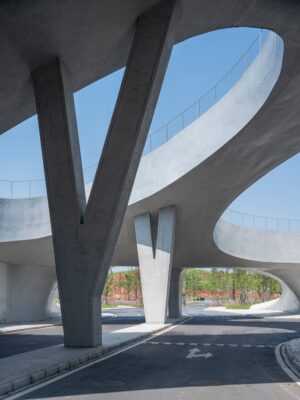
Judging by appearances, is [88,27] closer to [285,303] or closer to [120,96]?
[120,96]

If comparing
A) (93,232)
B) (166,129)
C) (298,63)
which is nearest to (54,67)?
(93,232)

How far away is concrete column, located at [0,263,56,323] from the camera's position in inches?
1486

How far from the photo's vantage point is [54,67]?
48.8 feet

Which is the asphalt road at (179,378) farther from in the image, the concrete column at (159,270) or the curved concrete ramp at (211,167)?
the concrete column at (159,270)

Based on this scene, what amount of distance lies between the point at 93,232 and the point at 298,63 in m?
8.87

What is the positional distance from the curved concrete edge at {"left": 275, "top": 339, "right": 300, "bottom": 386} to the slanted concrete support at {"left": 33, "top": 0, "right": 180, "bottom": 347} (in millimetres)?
6165

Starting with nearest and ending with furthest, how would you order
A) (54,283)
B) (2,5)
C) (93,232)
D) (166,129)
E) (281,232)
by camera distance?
(2,5)
(93,232)
(166,129)
(54,283)
(281,232)

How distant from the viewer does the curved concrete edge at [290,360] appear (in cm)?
1175

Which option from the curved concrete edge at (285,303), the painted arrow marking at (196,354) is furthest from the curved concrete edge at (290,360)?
the curved concrete edge at (285,303)

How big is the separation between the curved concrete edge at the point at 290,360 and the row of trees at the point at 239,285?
80004 millimetres

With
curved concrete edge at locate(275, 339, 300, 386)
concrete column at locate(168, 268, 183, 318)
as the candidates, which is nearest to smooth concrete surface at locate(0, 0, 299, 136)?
curved concrete edge at locate(275, 339, 300, 386)

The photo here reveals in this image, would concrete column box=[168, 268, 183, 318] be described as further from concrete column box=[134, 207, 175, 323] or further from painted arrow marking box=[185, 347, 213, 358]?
painted arrow marking box=[185, 347, 213, 358]

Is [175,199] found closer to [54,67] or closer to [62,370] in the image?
[54,67]

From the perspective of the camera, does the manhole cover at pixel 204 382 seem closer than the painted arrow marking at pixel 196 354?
Yes
